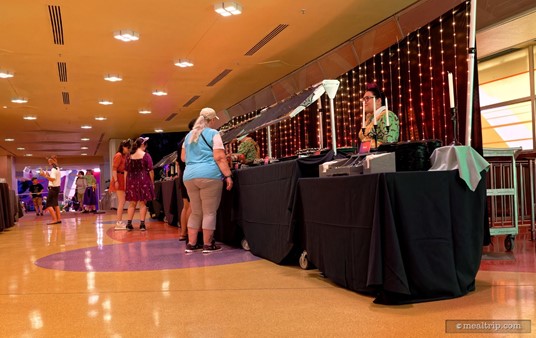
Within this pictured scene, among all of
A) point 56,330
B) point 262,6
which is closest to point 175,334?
point 56,330

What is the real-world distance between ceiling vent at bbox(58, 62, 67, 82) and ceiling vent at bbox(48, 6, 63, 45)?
53.3 inches

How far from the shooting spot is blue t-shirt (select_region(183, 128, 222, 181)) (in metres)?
4.74

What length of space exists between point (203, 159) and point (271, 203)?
97cm

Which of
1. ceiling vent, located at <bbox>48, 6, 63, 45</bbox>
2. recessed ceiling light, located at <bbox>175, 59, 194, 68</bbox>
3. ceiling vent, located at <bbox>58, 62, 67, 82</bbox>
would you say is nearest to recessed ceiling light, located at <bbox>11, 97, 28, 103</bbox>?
ceiling vent, located at <bbox>58, 62, 67, 82</bbox>

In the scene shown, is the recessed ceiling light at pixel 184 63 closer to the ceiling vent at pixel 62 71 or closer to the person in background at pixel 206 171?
the ceiling vent at pixel 62 71

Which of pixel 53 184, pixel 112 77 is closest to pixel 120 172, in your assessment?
pixel 53 184

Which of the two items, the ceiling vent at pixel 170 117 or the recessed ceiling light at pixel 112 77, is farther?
the ceiling vent at pixel 170 117

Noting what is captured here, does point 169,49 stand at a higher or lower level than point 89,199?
higher

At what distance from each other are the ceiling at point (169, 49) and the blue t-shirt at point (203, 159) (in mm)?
2599

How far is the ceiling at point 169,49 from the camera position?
22.4 feet

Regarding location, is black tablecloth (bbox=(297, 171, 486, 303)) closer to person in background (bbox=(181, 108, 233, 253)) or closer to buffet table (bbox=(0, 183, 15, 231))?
person in background (bbox=(181, 108, 233, 253))

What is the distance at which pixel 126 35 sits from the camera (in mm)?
7531

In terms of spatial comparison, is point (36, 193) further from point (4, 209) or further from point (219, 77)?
point (219, 77)

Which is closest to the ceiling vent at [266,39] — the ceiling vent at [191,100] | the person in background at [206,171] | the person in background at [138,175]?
the person in background at [138,175]
